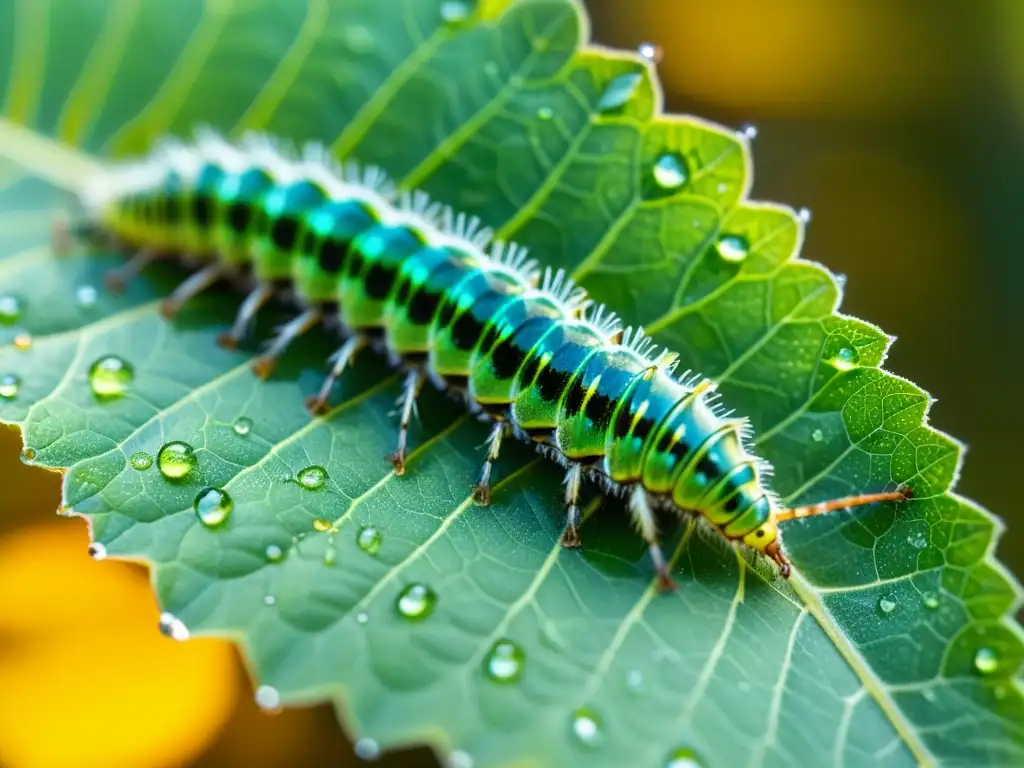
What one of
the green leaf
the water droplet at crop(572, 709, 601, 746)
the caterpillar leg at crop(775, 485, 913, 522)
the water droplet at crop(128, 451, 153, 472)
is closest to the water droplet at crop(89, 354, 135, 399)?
the green leaf

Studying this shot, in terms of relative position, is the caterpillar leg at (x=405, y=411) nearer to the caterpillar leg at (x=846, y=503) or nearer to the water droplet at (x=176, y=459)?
the water droplet at (x=176, y=459)

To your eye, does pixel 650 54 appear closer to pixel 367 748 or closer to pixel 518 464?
pixel 518 464

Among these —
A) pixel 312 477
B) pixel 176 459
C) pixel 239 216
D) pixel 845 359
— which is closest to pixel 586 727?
pixel 312 477

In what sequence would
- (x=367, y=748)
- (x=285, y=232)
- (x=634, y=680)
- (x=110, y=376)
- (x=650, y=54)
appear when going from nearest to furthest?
(x=367, y=748) < (x=634, y=680) < (x=110, y=376) < (x=650, y=54) < (x=285, y=232)

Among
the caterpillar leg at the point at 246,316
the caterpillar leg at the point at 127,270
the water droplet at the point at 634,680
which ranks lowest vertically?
the caterpillar leg at the point at 127,270

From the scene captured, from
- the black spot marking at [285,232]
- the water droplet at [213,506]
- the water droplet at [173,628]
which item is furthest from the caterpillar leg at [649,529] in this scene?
the black spot marking at [285,232]

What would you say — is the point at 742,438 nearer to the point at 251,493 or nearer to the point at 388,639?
the point at 388,639
